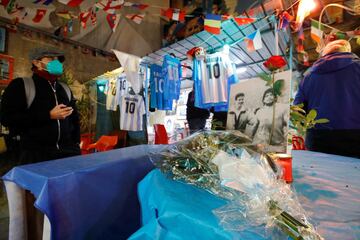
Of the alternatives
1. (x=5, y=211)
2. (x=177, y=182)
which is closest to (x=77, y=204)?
(x=177, y=182)

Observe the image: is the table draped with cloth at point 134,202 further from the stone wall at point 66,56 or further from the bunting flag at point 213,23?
the stone wall at point 66,56

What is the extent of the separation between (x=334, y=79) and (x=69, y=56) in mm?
4826

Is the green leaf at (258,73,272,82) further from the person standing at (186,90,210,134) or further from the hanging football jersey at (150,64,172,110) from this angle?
the hanging football jersey at (150,64,172,110)

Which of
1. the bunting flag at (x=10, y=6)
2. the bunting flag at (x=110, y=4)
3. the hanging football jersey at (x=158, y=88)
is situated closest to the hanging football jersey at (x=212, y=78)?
the hanging football jersey at (x=158, y=88)

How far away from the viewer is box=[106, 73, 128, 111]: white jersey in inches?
149

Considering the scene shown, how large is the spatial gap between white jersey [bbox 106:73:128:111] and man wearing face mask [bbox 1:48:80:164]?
6.78 feet

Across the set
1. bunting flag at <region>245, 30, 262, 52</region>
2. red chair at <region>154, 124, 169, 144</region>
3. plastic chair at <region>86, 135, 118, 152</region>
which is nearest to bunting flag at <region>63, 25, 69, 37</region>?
plastic chair at <region>86, 135, 118, 152</region>

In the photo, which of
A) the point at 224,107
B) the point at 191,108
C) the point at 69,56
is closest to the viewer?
the point at 224,107

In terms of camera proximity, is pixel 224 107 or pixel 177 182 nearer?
pixel 177 182

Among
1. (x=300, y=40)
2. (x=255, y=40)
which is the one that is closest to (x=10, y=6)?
(x=255, y=40)

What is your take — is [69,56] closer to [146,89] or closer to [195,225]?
[146,89]

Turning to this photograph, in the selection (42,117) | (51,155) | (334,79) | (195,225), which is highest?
(334,79)

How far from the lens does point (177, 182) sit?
584 mm

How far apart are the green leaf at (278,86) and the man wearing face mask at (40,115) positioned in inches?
56.4
